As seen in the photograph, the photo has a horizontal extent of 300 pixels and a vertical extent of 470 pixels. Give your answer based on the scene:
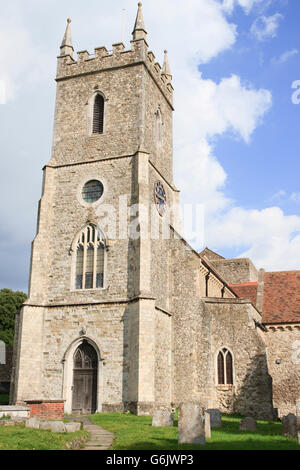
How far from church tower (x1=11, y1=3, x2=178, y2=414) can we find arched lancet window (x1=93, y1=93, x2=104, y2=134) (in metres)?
0.06

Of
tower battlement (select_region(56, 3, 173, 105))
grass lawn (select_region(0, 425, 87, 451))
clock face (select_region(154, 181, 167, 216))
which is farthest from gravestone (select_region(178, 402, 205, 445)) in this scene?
tower battlement (select_region(56, 3, 173, 105))

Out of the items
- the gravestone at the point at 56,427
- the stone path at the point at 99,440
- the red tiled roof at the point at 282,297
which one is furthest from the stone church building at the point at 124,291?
the gravestone at the point at 56,427

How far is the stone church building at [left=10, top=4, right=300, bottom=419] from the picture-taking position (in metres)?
22.3

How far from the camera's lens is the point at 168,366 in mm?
24188

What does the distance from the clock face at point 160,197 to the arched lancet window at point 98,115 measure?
14.2ft

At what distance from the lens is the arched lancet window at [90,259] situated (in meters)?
23.8

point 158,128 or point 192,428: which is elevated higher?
point 158,128

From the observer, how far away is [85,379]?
22.5 m

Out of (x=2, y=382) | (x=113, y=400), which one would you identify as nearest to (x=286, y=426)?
(x=113, y=400)

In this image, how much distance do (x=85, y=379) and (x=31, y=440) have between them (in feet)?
43.3

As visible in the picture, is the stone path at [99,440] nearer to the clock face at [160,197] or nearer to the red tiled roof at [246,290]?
the clock face at [160,197]

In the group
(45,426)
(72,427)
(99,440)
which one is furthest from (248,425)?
(45,426)

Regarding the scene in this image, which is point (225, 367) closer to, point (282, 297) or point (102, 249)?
point (102, 249)

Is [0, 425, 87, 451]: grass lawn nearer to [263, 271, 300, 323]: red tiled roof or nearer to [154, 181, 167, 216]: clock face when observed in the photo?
[154, 181, 167, 216]: clock face
